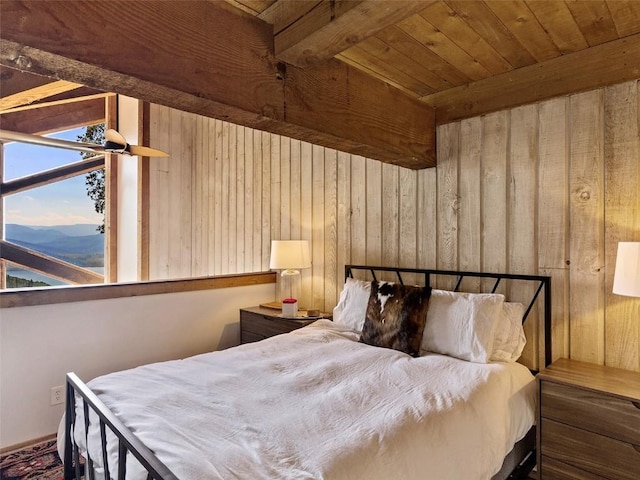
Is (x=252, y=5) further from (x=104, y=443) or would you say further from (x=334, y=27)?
(x=104, y=443)

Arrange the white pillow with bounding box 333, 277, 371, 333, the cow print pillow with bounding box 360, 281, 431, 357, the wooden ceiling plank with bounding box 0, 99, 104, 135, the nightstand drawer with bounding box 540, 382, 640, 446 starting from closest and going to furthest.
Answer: the nightstand drawer with bounding box 540, 382, 640, 446 → the cow print pillow with bounding box 360, 281, 431, 357 → the white pillow with bounding box 333, 277, 371, 333 → the wooden ceiling plank with bounding box 0, 99, 104, 135

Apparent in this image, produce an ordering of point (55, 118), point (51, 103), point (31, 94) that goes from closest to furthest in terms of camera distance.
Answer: point (31, 94)
point (51, 103)
point (55, 118)

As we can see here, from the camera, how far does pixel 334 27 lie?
1.35m

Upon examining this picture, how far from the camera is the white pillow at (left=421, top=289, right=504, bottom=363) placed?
80.5 inches

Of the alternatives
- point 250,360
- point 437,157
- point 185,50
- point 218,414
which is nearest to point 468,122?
point 437,157

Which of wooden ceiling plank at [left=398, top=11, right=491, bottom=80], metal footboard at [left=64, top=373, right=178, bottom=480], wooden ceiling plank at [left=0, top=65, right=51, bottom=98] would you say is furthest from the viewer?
wooden ceiling plank at [left=0, top=65, right=51, bottom=98]

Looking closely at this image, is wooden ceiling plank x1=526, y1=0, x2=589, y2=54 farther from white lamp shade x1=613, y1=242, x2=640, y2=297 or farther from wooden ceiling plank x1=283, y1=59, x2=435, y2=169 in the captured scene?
white lamp shade x1=613, y1=242, x2=640, y2=297

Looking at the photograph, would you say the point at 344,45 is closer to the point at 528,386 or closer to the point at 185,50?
the point at 185,50

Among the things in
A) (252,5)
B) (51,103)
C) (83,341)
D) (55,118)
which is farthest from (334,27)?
(55,118)

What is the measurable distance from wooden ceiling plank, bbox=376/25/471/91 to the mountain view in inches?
178

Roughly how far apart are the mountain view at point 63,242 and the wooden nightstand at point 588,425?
512 centimetres

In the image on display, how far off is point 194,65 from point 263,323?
2372mm

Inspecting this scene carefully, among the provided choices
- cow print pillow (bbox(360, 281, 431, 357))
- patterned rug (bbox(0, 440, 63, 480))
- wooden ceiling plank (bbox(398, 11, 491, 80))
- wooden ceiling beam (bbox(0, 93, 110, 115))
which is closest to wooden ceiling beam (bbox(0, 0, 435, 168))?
wooden ceiling plank (bbox(398, 11, 491, 80))

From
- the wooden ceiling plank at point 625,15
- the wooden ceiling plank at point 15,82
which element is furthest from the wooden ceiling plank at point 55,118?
the wooden ceiling plank at point 625,15
